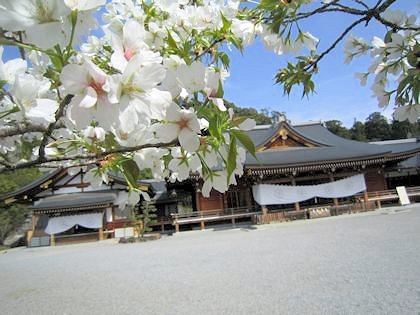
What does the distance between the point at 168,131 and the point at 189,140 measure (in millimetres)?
44

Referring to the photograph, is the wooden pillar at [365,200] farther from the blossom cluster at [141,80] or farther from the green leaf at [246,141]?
the green leaf at [246,141]

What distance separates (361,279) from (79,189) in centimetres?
1542

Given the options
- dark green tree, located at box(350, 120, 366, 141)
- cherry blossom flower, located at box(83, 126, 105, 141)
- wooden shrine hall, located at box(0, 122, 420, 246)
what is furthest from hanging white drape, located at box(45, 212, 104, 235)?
dark green tree, located at box(350, 120, 366, 141)

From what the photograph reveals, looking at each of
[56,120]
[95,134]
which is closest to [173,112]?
[56,120]

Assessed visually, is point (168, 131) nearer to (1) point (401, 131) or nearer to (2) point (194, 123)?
(2) point (194, 123)

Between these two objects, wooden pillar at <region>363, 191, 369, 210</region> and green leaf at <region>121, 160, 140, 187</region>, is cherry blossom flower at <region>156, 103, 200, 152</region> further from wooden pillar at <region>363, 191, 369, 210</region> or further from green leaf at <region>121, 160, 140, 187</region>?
wooden pillar at <region>363, 191, 369, 210</region>

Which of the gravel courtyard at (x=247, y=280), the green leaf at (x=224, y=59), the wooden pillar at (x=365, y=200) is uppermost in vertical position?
the green leaf at (x=224, y=59)

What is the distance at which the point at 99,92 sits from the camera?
45cm

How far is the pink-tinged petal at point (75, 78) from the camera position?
423mm

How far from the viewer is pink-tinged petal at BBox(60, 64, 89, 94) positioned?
0.42 meters

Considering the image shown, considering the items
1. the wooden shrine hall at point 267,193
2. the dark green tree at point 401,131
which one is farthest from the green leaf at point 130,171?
the dark green tree at point 401,131

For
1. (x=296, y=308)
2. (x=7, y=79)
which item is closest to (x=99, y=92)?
(x=7, y=79)

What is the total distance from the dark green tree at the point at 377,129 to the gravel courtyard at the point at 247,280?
41701 millimetres

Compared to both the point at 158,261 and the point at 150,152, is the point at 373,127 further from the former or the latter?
the point at 150,152
